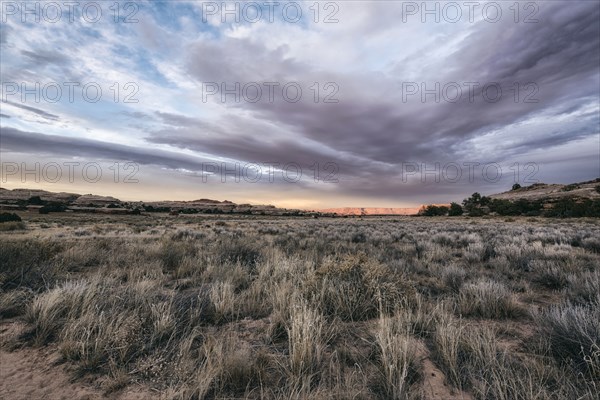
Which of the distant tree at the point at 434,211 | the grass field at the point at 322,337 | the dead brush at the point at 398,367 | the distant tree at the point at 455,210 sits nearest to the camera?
the dead brush at the point at 398,367

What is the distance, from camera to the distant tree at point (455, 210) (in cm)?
7000

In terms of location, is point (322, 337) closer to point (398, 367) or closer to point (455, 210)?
point (398, 367)

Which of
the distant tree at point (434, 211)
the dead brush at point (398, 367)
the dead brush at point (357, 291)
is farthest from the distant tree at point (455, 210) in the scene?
the dead brush at point (398, 367)

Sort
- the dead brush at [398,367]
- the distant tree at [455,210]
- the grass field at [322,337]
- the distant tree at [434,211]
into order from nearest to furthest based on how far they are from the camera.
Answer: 1. the dead brush at [398,367]
2. the grass field at [322,337]
3. the distant tree at [455,210]
4. the distant tree at [434,211]

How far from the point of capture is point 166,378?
3.20 m

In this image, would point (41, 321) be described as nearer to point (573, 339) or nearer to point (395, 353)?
point (395, 353)

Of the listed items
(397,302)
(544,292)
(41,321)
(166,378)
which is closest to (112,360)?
(166,378)

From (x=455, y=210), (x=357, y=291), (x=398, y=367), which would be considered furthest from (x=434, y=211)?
(x=398, y=367)

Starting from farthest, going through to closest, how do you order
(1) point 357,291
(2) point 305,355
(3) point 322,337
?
(1) point 357,291, (3) point 322,337, (2) point 305,355

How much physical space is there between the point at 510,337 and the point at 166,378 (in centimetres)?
464

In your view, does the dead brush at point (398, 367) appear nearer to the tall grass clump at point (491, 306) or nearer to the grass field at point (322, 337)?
the grass field at point (322, 337)

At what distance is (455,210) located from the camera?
70.9m

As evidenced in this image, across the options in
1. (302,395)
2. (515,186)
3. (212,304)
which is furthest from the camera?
(515,186)

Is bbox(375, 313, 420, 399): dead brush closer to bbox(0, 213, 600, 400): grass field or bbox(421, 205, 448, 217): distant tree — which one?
bbox(0, 213, 600, 400): grass field
